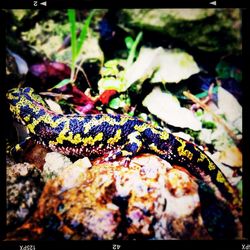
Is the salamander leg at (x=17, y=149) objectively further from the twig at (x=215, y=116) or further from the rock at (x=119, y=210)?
the twig at (x=215, y=116)

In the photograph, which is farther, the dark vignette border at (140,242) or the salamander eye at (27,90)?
the salamander eye at (27,90)

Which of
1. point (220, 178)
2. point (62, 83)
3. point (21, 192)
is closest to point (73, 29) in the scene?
point (62, 83)

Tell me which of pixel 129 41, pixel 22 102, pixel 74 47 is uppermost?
pixel 129 41

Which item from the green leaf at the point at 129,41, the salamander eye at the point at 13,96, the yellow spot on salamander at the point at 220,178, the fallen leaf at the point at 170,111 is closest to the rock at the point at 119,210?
the yellow spot on salamander at the point at 220,178

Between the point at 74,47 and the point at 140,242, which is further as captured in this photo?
the point at 74,47

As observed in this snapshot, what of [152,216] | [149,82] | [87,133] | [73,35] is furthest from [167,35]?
[152,216]

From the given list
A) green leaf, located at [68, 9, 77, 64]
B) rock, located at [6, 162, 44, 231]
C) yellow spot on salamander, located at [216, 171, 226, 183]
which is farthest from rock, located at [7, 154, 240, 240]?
green leaf, located at [68, 9, 77, 64]

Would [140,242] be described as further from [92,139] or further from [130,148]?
[92,139]
